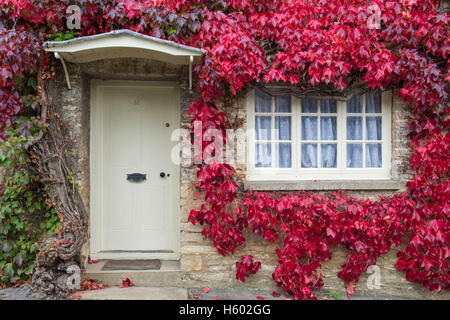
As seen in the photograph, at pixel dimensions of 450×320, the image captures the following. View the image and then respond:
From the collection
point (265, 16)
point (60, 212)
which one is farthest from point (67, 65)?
point (265, 16)

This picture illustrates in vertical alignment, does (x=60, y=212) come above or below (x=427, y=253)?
above

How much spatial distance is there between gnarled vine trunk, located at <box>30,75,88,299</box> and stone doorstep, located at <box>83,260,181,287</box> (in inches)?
10.5

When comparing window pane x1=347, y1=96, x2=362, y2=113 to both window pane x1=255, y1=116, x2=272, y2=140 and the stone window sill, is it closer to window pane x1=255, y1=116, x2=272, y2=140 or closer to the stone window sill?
the stone window sill

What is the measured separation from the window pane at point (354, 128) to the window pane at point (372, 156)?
18cm

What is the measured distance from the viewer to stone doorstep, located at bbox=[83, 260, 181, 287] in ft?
14.1

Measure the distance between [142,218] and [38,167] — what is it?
139 cm

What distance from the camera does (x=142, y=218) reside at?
475 centimetres

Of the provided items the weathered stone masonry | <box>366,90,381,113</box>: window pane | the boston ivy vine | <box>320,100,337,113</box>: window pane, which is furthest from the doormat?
<box>366,90,381,113</box>: window pane

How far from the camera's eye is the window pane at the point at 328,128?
4.66 meters

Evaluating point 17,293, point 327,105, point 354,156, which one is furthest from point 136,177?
point 354,156

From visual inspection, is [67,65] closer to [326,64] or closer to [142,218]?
[142,218]

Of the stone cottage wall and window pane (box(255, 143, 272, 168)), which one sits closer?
the stone cottage wall

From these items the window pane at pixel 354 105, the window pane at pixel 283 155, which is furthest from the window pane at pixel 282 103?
the window pane at pixel 354 105

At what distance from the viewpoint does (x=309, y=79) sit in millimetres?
4230
